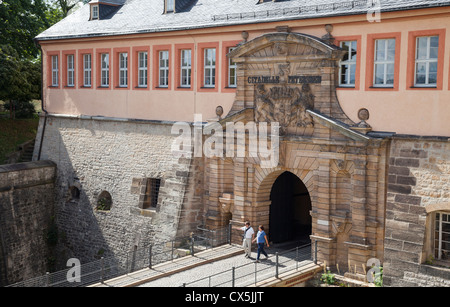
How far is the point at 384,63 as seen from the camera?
17812 millimetres

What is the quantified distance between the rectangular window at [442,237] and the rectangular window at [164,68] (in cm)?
1165

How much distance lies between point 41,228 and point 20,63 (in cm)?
872

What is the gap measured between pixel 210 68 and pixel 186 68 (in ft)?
4.00

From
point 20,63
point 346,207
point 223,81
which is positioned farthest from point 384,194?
point 20,63

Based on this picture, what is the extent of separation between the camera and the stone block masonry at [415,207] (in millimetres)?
16453

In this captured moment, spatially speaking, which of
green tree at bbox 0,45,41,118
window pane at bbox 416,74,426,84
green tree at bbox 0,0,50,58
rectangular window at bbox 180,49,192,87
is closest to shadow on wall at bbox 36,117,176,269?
rectangular window at bbox 180,49,192,87

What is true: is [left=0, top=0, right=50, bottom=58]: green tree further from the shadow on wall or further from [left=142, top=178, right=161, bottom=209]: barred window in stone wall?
[left=142, top=178, right=161, bottom=209]: barred window in stone wall

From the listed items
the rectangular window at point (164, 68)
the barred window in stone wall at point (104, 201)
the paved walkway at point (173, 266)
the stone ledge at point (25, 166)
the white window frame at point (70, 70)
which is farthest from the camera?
the white window frame at point (70, 70)

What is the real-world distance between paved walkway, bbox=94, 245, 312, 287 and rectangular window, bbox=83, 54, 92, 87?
1048 cm

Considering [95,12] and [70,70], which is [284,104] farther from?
[70,70]

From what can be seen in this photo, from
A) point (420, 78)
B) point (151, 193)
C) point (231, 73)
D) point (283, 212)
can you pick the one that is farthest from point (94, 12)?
point (420, 78)

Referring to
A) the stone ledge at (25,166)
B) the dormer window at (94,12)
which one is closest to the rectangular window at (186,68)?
the dormer window at (94,12)

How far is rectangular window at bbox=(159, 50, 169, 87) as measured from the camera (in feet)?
78.3

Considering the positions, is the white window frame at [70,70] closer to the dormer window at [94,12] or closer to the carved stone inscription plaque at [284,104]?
the dormer window at [94,12]
